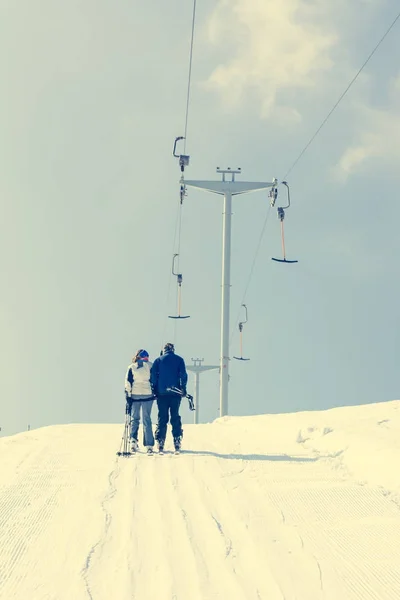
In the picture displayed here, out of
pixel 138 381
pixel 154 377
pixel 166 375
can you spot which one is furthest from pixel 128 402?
pixel 166 375

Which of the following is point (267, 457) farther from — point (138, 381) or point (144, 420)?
point (138, 381)

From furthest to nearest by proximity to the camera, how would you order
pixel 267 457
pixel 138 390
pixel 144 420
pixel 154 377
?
1. pixel 138 390
2. pixel 154 377
3. pixel 144 420
4. pixel 267 457

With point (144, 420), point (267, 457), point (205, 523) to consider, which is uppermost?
point (144, 420)

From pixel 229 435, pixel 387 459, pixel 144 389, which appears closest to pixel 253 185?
pixel 229 435

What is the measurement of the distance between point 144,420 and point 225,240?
17.0m

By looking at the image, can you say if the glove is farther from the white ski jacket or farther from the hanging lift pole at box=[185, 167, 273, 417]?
the hanging lift pole at box=[185, 167, 273, 417]

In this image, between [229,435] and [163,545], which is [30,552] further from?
[229,435]

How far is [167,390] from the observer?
12.2m

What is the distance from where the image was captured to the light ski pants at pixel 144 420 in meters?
12.1

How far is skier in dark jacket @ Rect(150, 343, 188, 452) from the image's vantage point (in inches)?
480

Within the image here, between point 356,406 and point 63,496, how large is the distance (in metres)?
11.1

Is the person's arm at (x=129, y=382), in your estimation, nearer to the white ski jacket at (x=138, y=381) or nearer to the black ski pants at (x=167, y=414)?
the white ski jacket at (x=138, y=381)

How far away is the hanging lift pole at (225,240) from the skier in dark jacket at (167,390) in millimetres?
13914

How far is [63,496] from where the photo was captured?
8039mm
